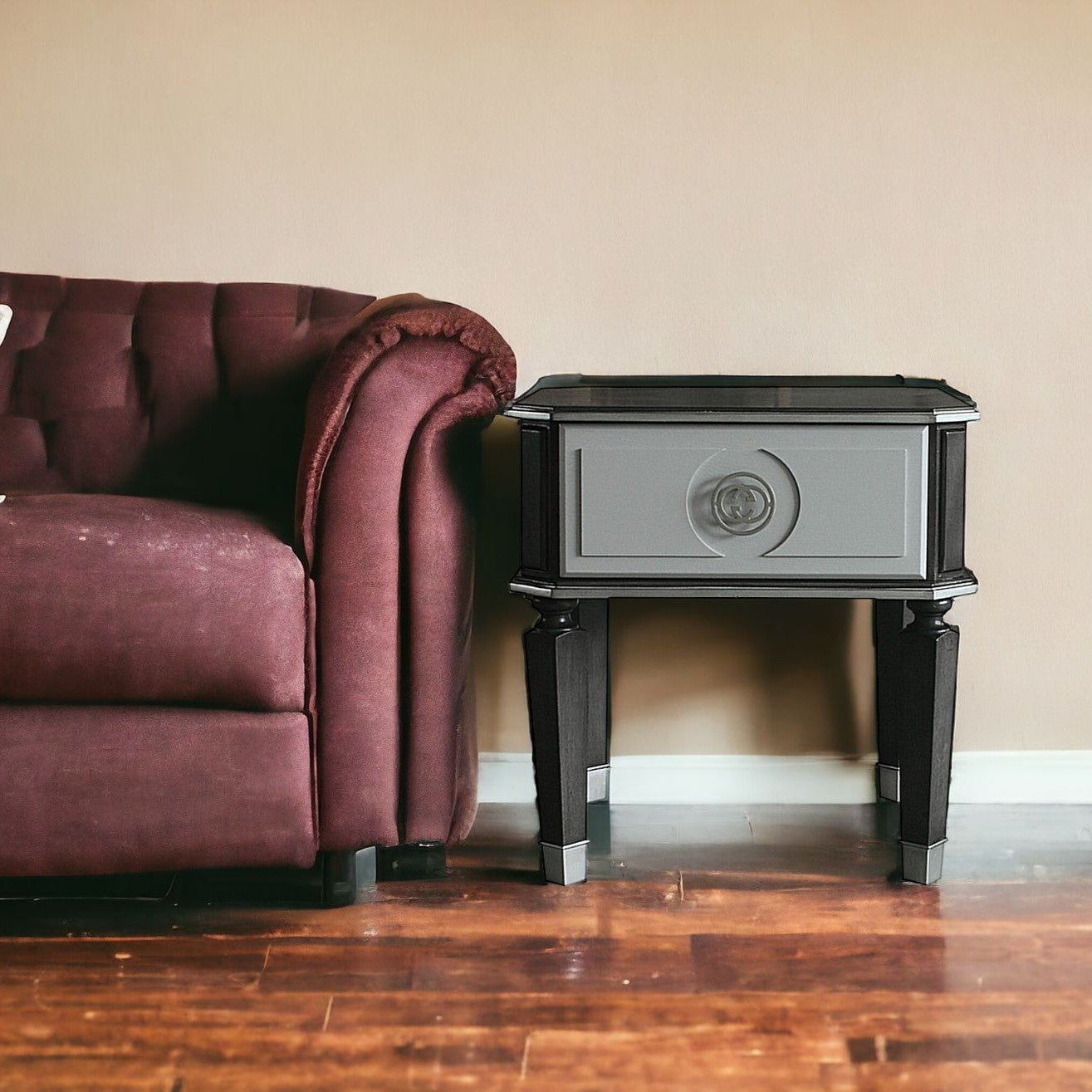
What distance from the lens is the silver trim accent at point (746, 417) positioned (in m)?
1.46

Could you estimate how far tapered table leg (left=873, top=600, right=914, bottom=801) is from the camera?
6.00 feet

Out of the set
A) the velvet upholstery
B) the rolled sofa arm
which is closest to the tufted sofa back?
the rolled sofa arm

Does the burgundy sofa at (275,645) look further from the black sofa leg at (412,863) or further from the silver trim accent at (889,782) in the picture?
the silver trim accent at (889,782)

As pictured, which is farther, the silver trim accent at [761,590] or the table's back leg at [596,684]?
the table's back leg at [596,684]

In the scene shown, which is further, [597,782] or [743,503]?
[597,782]

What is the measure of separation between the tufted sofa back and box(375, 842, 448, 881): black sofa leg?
1.79 ft

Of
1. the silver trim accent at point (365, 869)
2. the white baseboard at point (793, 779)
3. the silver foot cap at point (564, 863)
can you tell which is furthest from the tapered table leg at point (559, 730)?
the white baseboard at point (793, 779)

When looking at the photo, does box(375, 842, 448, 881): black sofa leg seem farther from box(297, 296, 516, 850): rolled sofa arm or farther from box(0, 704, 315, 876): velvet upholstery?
box(0, 704, 315, 876): velvet upholstery

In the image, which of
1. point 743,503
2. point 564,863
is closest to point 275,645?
point 564,863

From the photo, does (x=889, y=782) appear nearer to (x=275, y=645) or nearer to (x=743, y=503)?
(x=743, y=503)

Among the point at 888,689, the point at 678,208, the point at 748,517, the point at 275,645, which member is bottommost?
the point at 888,689

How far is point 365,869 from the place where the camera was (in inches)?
61.9

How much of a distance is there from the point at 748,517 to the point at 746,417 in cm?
12

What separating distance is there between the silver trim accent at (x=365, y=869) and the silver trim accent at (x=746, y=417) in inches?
23.9
